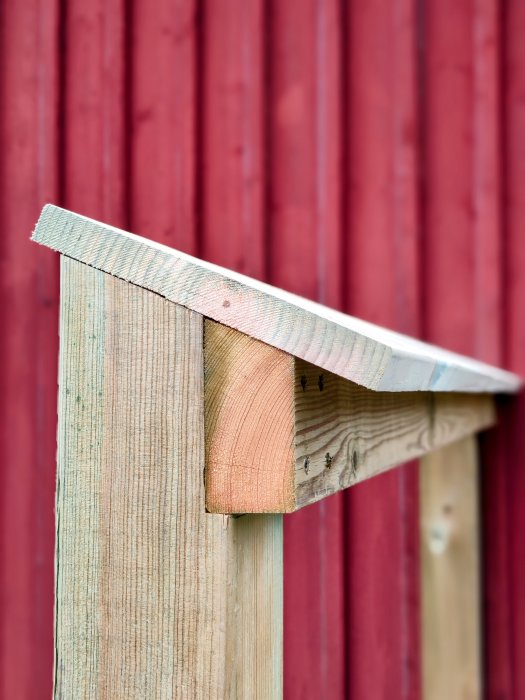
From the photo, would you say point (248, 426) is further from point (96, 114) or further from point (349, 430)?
point (96, 114)

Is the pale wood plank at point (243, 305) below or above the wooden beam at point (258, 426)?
above

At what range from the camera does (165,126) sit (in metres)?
2.18

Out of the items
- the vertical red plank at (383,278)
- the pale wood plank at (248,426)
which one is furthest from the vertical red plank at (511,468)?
the pale wood plank at (248,426)

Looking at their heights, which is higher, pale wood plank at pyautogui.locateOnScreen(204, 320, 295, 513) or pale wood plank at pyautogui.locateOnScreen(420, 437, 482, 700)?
pale wood plank at pyautogui.locateOnScreen(204, 320, 295, 513)

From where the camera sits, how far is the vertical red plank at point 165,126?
2.16 m

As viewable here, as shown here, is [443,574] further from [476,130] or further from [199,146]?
[199,146]

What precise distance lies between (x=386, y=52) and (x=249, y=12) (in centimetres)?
38

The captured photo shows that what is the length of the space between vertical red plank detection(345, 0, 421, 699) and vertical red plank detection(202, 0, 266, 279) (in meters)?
0.25

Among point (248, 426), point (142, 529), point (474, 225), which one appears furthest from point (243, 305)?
point (474, 225)

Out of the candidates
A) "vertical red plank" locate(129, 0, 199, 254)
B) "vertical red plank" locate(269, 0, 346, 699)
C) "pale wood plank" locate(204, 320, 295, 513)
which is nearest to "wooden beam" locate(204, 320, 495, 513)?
"pale wood plank" locate(204, 320, 295, 513)

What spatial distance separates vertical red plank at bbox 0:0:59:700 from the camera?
2160 mm

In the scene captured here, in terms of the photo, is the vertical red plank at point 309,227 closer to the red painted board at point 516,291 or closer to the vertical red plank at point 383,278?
the vertical red plank at point 383,278

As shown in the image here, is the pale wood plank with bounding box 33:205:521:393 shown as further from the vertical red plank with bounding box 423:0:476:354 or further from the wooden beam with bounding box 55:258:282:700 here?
the vertical red plank with bounding box 423:0:476:354

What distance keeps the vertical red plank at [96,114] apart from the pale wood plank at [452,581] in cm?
113
